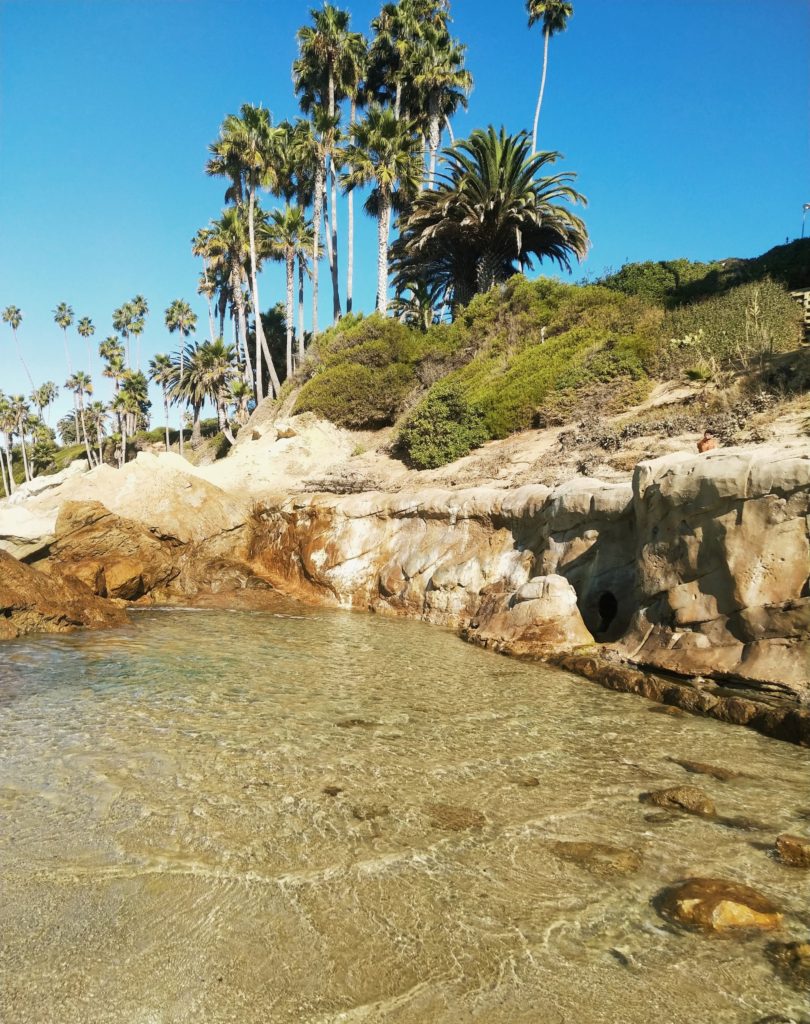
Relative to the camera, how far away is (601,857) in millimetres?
4180

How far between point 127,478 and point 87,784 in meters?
14.8

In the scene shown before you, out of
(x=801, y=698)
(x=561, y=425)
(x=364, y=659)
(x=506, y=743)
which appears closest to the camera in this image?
(x=506, y=743)

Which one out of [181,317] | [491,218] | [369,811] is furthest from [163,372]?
[369,811]

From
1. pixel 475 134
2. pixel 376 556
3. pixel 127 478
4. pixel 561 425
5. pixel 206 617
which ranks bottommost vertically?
pixel 206 617

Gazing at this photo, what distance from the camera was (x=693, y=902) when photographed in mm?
3582

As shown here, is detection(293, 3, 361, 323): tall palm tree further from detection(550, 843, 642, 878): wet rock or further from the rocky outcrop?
detection(550, 843, 642, 878): wet rock

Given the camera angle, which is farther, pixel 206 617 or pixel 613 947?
pixel 206 617

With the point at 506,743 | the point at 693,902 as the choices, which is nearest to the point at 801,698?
the point at 506,743

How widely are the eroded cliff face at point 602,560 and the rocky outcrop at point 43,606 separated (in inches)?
214

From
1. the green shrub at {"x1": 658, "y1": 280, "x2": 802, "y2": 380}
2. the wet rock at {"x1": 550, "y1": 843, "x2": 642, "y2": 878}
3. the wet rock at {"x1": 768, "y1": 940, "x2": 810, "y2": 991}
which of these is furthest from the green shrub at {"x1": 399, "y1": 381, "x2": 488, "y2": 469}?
the wet rock at {"x1": 768, "y1": 940, "x2": 810, "y2": 991}

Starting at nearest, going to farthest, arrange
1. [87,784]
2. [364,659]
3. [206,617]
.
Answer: [87,784] → [364,659] → [206,617]

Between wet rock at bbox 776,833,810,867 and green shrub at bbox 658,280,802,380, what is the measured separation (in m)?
13.9

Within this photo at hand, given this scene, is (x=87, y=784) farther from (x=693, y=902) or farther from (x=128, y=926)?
(x=693, y=902)

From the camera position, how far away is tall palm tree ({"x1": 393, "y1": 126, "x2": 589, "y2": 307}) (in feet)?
94.5
